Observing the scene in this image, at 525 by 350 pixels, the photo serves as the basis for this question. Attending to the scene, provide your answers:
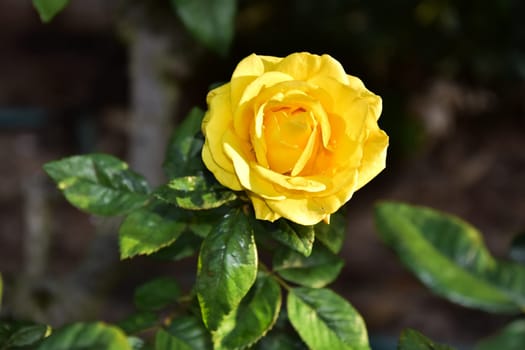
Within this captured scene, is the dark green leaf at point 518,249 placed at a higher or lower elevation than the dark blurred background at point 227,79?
higher

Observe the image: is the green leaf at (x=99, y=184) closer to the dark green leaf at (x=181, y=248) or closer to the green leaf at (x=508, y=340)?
the dark green leaf at (x=181, y=248)

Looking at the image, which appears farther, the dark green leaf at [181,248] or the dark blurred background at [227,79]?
the dark blurred background at [227,79]

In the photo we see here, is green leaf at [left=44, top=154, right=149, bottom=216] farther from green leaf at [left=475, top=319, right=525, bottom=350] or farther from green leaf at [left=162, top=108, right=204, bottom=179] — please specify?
green leaf at [left=475, top=319, right=525, bottom=350]

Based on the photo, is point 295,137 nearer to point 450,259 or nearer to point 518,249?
point 450,259

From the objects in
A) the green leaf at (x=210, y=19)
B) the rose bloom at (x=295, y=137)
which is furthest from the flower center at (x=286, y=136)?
the green leaf at (x=210, y=19)

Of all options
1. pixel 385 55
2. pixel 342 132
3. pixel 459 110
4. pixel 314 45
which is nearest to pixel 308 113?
pixel 342 132

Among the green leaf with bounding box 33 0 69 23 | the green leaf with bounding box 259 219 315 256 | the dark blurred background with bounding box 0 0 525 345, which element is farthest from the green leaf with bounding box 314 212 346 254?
the dark blurred background with bounding box 0 0 525 345
